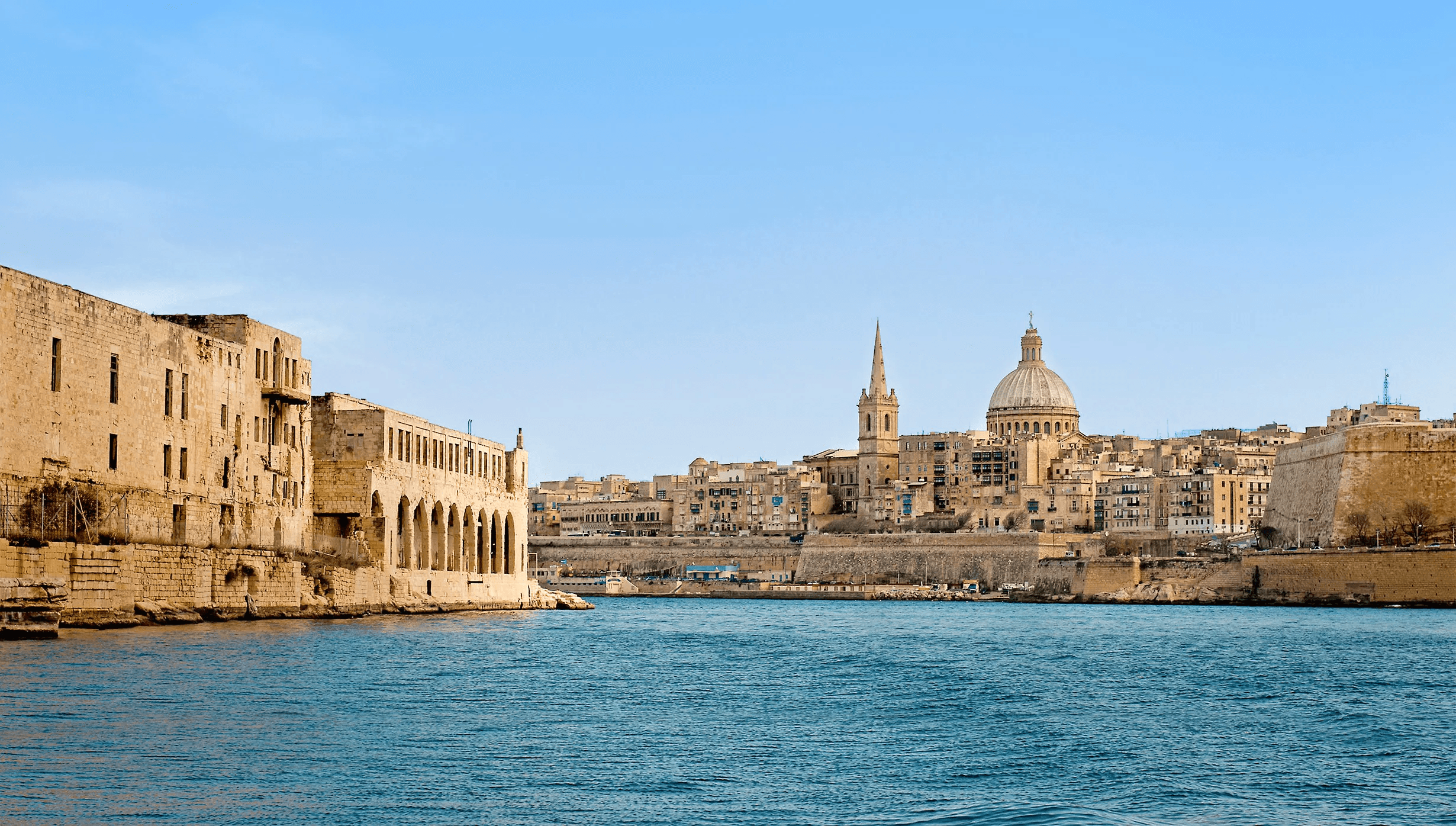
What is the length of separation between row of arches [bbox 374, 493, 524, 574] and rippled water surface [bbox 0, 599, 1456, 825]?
45.0 feet

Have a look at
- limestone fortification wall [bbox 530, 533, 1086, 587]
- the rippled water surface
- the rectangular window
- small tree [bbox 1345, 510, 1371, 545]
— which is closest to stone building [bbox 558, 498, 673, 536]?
limestone fortification wall [bbox 530, 533, 1086, 587]

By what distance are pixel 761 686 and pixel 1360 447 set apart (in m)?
54.7

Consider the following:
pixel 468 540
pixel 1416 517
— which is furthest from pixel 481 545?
pixel 1416 517

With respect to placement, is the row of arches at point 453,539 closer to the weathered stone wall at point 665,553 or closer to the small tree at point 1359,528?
the small tree at point 1359,528

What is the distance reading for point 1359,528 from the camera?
237 feet

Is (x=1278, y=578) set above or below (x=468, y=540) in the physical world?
below

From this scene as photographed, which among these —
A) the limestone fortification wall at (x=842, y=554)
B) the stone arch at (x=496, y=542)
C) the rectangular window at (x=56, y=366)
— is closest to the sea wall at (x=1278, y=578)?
the limestone fortification wall at (x=842, y=554)

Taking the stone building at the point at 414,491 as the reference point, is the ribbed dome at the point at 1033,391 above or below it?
above

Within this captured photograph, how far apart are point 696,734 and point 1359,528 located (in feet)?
196

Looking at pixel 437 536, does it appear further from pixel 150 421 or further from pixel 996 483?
pixel 996 483

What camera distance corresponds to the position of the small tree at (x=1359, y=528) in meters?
71.9

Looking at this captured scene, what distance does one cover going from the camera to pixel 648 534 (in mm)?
122562

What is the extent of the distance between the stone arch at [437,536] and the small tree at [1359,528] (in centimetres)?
3904

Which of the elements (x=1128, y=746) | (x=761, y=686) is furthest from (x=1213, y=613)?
(x=1128, y=746)
